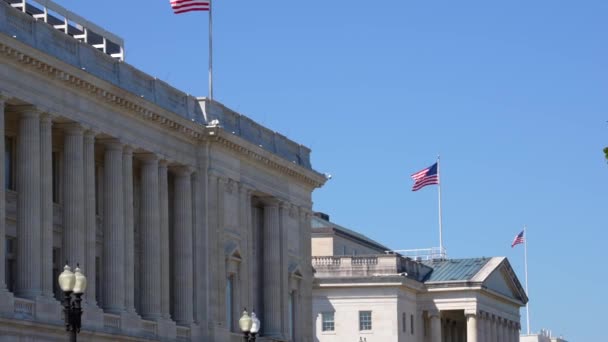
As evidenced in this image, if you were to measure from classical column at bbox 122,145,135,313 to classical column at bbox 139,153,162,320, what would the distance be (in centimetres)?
170

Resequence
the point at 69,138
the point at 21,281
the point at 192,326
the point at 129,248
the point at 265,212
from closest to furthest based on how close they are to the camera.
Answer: the point at 21,281 < the point at 69,138 < the point at 129,248 < the point at 192,326 < the point at 265,212

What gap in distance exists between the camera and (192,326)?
8019cm

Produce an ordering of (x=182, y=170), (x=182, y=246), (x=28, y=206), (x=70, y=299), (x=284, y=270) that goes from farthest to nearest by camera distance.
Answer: (x=284, y=270) < (x=182, y=170) < (x=182, y=246) < (x=28, y=206) < (x=70, y=299)

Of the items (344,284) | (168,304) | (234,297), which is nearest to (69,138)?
(168,304)

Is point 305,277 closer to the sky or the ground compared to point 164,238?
closer to the ground

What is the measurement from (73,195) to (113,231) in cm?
443

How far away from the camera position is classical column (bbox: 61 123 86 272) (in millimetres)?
68875

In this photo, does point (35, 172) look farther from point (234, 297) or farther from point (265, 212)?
point (265, 212)

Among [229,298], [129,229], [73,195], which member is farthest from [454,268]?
[73,195]

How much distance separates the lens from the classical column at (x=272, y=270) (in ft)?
297

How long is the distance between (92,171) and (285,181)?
23350mm

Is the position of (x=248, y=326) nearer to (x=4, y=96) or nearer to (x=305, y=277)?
(x=4, y=96)

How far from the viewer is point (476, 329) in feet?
465

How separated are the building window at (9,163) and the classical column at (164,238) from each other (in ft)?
41.8
